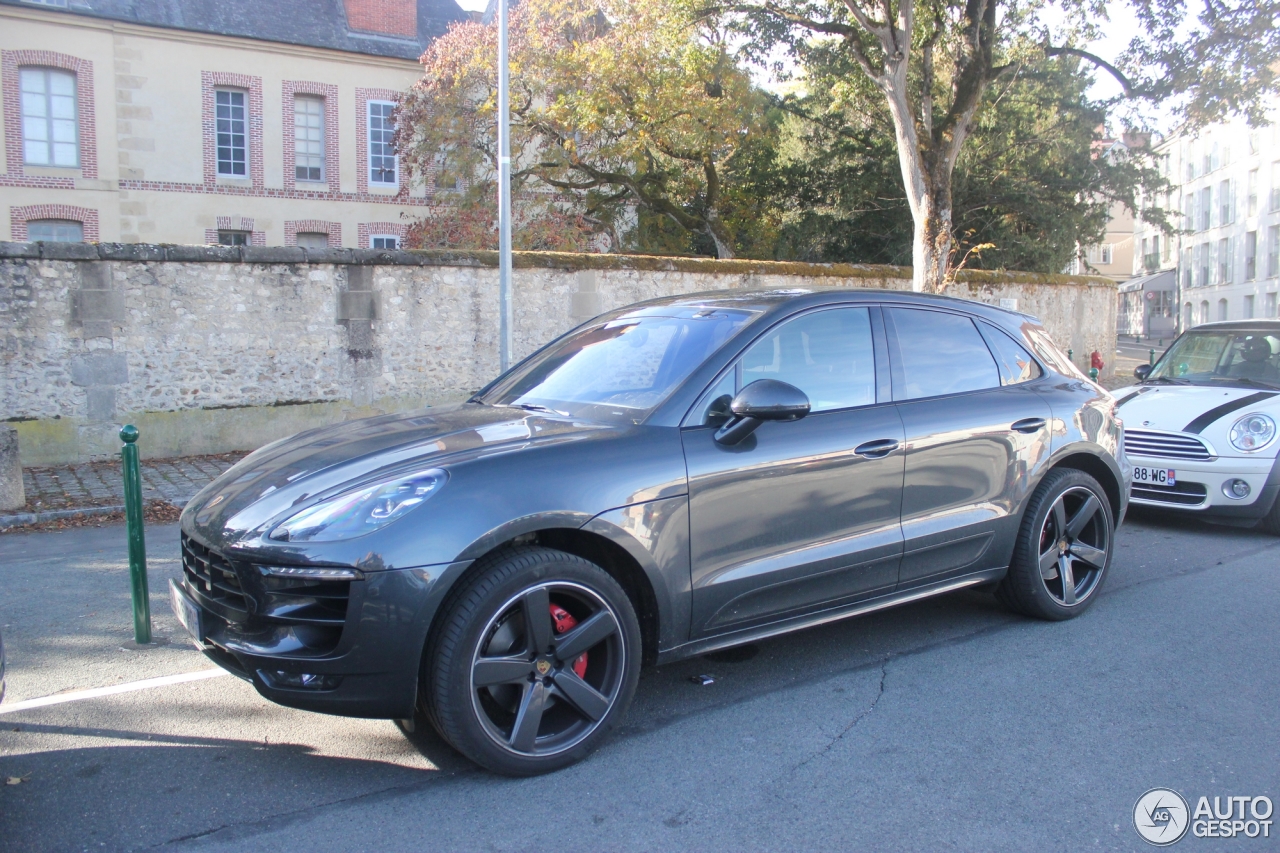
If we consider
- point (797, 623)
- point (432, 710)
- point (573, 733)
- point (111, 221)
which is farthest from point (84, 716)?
point (111, 221)

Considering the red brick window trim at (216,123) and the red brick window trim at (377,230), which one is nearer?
the red brick window trim at (216,123)

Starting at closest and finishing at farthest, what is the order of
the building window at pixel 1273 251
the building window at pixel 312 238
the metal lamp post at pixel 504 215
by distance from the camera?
1. the metal lamp post at pixel 504 215
2. the building window at pixel 312 238
3. the building window at pixel 1273 251

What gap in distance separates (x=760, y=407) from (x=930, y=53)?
14781 millimetres

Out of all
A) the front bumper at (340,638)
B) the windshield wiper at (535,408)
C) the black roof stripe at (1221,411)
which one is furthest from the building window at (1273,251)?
the front bumper at (340,638)

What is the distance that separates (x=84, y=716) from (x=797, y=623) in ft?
9.59

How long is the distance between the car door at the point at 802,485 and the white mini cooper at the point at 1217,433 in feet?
13.0

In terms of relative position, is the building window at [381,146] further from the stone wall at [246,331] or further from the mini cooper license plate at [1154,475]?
the mini cooper license plate at [1154,475]

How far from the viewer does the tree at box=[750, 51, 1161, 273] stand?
858 inches

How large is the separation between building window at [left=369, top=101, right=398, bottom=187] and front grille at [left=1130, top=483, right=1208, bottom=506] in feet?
77.4

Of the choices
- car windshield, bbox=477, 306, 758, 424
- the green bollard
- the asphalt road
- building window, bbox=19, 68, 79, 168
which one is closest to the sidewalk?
the asphalt road

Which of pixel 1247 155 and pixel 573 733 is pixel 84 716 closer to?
pixel 573 733

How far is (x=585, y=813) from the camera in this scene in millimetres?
3080

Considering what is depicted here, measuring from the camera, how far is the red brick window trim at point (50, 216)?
2322cm

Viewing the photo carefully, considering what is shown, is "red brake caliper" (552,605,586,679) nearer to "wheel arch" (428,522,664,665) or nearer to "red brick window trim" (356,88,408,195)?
"wheel arch" (428,522,664,665)
